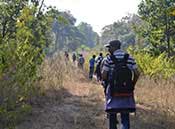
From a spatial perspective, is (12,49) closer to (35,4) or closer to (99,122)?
(99,122)

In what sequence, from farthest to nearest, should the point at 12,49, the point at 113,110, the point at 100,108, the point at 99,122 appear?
the point at 100,108 → the point at 99,122 → the point at 12,49 → the point at 113,110

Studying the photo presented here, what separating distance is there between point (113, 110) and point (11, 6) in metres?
7.44

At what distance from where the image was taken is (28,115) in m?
10.2

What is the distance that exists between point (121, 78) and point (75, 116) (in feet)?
12.5

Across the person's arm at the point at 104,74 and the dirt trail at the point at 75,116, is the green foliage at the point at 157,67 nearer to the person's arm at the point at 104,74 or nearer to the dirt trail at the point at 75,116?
the dirt trail at the point at 75,116

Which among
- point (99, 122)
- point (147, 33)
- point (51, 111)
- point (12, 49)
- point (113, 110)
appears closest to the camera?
point (113, 110)

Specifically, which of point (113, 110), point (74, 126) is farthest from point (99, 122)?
point (113, 110)

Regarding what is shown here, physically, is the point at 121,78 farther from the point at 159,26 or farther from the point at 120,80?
the point at 159,26

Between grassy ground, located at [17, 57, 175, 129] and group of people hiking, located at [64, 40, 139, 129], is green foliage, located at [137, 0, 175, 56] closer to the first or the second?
grassy ground, located at [17, 57, 175, 129]

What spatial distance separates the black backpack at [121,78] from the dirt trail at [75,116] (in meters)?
2.96

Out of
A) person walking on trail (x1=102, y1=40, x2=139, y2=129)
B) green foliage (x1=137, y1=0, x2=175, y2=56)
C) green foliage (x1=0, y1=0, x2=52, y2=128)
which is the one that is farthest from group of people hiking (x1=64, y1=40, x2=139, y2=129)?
green foliage (x1=137, y1=0, x2=175, y2=56)

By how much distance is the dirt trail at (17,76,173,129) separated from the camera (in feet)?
32.0

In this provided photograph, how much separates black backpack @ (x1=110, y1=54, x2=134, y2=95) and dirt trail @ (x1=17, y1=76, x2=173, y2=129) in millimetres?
2964

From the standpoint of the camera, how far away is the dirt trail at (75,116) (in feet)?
32.0
